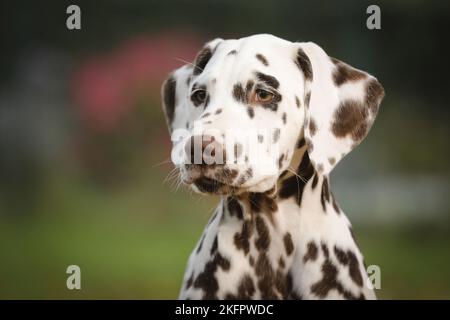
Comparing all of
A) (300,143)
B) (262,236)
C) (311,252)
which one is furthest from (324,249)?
(300,143)

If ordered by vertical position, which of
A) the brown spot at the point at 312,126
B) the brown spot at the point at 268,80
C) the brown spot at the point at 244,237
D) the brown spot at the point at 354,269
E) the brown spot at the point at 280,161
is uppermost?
the brown spot at the point at 268,80

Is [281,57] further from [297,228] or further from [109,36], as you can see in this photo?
[109,36]

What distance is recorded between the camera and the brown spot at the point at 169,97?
13.5 ft

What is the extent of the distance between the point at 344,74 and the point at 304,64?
208 mm

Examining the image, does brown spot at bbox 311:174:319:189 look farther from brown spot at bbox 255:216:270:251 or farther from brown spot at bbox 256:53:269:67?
brown spot at bbox 256:53:269:67

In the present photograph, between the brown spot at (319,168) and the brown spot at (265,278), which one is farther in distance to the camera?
the brown spot at (265,278)

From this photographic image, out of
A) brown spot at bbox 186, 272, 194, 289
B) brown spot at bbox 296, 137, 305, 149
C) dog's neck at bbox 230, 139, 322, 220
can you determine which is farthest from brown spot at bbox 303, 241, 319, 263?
brown spot at bbox 186, 272, 194, 289

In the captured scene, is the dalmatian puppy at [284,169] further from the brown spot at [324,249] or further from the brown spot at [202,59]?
the brown spot at [202,59]

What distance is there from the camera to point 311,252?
3529mm

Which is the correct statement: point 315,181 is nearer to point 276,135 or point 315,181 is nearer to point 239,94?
point 276,135

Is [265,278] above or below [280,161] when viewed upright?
below

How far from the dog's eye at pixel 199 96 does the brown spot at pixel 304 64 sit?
486 mm

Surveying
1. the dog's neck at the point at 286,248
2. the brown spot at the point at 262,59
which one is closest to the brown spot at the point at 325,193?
the dog's neck at the point at 286,248

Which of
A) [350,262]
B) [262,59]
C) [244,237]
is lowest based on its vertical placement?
[350,262]
